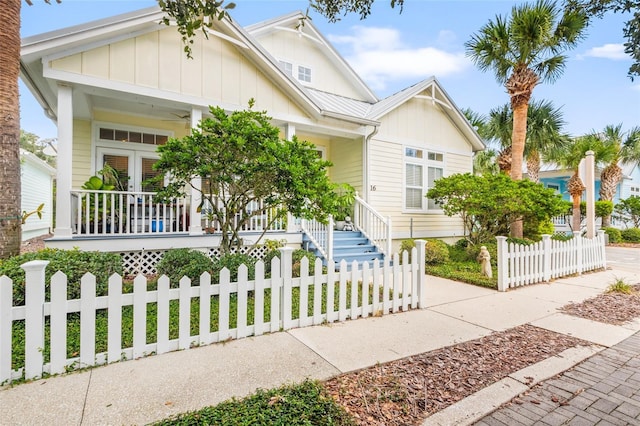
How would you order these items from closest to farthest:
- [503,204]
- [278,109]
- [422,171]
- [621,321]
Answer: [621,321] → [278,109] → [503,204] → [422,171]

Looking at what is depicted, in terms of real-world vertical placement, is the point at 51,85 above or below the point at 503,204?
above

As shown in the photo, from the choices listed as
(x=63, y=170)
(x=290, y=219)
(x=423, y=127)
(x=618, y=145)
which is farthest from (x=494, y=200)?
(x=618, y=145)

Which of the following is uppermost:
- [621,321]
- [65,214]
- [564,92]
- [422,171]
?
[564,92]

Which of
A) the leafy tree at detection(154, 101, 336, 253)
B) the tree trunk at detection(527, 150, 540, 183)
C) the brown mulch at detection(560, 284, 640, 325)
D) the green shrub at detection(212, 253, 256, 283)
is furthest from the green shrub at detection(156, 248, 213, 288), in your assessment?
the tree trunk at detection(527, 150, 540, 183)

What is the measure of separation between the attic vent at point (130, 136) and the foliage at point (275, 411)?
866 centimetres

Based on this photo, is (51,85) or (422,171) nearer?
(51,85)

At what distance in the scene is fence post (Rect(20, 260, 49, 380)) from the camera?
2723mm

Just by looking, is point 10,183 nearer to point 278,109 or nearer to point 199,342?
point 199,342

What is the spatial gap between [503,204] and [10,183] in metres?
10.6

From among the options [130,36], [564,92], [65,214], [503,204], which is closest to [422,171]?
[503,204]

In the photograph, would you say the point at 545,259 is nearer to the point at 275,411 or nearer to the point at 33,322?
the point at 275,411

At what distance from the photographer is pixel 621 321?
4.61 m

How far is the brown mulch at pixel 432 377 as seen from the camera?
7.86 ft

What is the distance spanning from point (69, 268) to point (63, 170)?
286 centimetres
